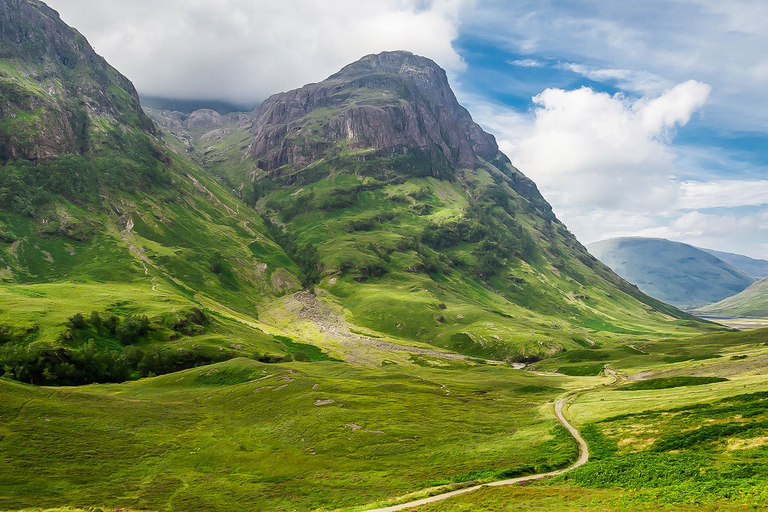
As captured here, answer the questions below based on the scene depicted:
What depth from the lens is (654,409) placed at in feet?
230

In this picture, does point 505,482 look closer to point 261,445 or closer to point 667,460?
point 667,460

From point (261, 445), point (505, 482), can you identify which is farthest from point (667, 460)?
point (261, 445)

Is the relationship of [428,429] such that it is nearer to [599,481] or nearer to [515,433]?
[515,433]

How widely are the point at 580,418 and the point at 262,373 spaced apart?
99.7 metres

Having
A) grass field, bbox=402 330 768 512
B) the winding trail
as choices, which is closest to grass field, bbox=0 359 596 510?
the winding trail

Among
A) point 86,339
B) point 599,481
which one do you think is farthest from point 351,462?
point 86,339

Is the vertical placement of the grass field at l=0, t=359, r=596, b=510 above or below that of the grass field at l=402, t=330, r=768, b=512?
below

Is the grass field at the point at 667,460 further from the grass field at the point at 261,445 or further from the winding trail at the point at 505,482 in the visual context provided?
the grass field at the point at 261,445

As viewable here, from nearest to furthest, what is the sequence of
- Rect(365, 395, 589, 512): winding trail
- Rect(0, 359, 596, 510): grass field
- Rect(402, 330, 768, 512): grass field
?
Rect(402, 330, 768, 512): grass field
Rect(365, 395, 589, 512): winding trail
Rect(0, 359, 596, 510): grass field

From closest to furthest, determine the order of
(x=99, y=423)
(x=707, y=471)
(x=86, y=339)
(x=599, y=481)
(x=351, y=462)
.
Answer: (x=707, y=471), (x=599, y=481), (x=351, y=462), (x=99, y=423), (x=86, y=339)

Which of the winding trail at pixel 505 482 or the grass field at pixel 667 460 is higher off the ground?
the grass field at pixel 667 460

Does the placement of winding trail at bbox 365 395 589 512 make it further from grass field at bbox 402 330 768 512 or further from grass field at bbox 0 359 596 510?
grass field at bbox 0 359 596 510

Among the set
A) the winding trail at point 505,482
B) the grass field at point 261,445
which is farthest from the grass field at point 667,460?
the grass field at point 261,445

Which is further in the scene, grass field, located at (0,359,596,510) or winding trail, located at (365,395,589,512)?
grass field, located at (0,359,596,510)
